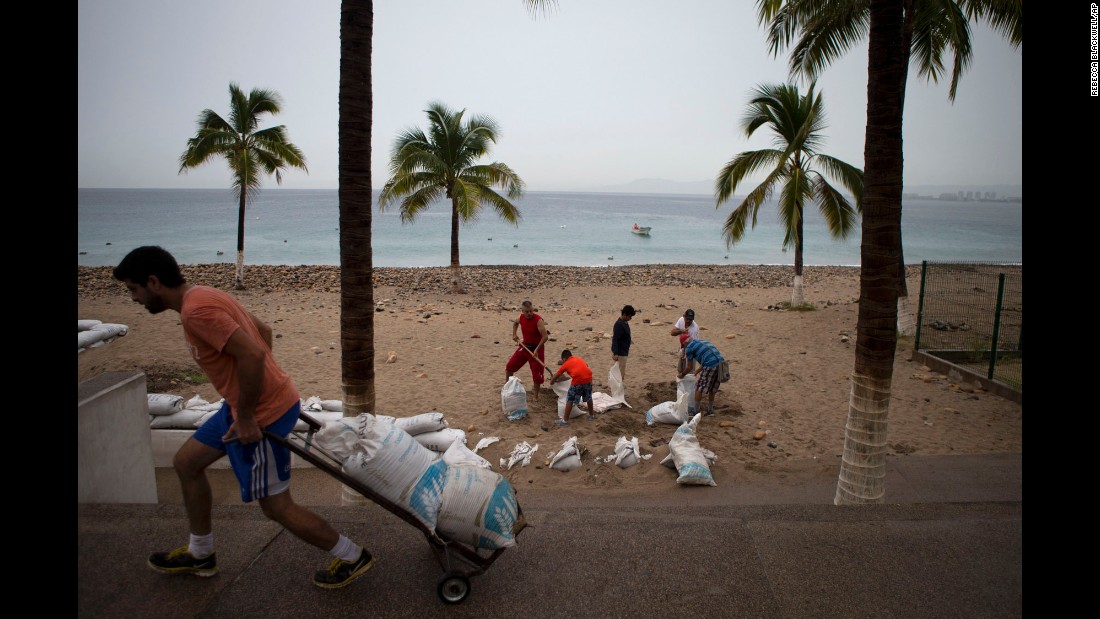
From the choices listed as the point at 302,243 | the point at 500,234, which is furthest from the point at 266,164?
the point at 500,234

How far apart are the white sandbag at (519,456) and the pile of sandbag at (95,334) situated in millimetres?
7417

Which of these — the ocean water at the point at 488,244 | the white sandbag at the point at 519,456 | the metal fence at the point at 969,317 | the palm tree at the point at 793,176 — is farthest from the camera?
the ocean water at the point at 488,244

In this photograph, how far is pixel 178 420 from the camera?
20.6ft

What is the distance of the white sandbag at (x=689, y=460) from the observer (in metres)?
5.65

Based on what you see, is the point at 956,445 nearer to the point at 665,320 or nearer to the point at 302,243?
the point at 665,320

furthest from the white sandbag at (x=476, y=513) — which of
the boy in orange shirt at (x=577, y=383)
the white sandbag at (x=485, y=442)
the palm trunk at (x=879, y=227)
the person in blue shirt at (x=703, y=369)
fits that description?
the person in blue shirt at (x=703, y=369)

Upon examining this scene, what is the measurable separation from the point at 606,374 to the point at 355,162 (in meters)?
6.32

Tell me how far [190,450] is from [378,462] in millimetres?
840

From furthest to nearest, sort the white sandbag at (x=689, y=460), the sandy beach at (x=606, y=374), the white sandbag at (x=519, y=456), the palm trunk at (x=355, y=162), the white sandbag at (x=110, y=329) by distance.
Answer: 1. the white sandbag at (x=110, y=329)
2. the sandy beach at (x=606, y=374)
3. the white sandbag at (x=519, y=456)
4. the white sandbag at (x=689, y=460)
5. the palm trunk at (x=355, y=162)

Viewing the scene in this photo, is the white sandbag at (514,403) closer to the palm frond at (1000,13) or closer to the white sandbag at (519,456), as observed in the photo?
the white sandbag at (519,456)

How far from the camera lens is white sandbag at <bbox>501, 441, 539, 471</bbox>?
20.4 feet

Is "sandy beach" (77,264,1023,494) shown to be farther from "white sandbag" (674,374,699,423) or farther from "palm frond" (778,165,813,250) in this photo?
"palm frond" (778,165,813,250)

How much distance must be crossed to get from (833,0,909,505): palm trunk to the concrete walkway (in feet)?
2.65

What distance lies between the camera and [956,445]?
6926 mm
